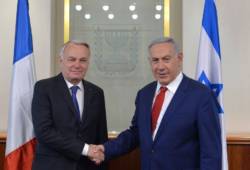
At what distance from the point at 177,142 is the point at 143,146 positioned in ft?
0.73

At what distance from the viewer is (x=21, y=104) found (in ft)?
10.3

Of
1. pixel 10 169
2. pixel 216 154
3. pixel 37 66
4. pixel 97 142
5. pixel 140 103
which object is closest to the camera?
pixel 216 154

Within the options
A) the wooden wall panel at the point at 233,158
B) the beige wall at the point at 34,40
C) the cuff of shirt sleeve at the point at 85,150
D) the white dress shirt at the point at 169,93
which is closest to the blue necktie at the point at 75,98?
the cuff of shirt sleeve at the point at 85,150

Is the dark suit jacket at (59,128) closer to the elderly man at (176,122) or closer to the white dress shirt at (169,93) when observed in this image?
the elderly man at (176,122)

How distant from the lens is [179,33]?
412 centimetres

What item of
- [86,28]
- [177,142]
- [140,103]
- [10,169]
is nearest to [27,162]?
[10,169]

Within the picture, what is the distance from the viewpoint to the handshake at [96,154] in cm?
259

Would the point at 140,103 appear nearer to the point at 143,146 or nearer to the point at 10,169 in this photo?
the point at 143,146

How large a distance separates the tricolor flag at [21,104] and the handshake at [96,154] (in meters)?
0.71

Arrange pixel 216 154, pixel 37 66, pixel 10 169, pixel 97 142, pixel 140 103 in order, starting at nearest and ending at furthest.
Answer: pixel 216 154 < pixel 140 103 < pixel 97 142 < pixel 10 169 < pixel 37 66

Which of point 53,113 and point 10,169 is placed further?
point 10,169

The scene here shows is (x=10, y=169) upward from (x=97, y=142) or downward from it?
downward

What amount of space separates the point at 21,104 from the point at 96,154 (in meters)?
0.86

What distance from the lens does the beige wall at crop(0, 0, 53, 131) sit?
400 centimetres
